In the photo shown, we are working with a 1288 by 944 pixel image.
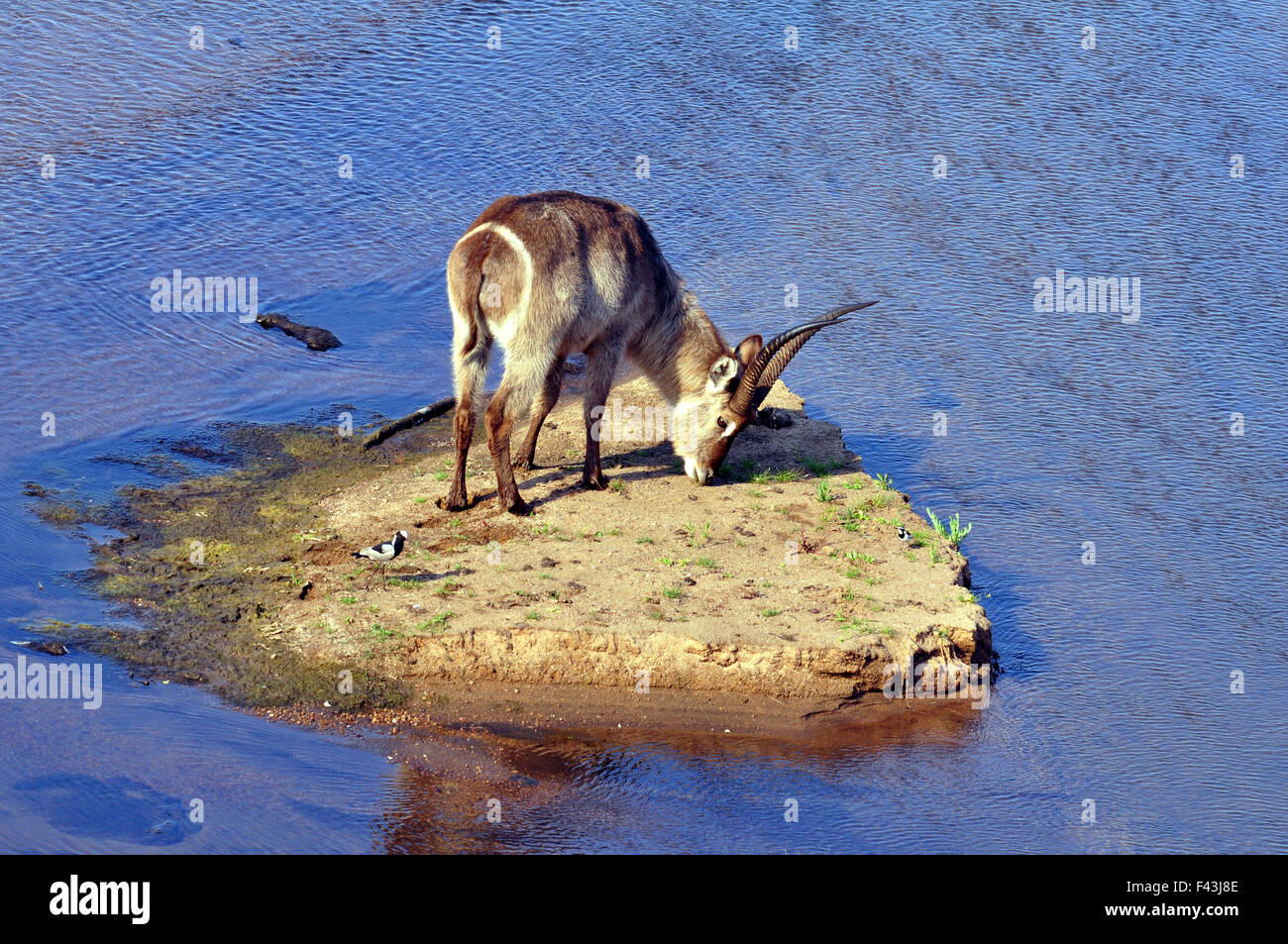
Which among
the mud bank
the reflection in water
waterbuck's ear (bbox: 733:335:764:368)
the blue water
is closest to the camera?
the reflection in water

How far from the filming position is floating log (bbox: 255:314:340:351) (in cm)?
1030

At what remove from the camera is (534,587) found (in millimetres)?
7312

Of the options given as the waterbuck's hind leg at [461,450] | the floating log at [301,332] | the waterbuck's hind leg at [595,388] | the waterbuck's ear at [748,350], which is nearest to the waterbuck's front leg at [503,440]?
the waterbuck's hind leg at [461,450]

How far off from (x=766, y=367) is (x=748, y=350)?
223 millimetres

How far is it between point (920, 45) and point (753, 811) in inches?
487

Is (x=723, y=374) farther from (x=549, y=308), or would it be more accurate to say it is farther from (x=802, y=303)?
(x=802, y=303)

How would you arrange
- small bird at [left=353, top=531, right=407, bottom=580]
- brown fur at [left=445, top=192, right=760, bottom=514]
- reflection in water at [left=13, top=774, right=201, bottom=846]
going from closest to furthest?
reflection in water at [left=13, top=774, right=201, bottom=846] < small bird at [left=353, top=531, right=407, bottom=580] < brown fur at [left=445, top=192, right=760, bottom=514]

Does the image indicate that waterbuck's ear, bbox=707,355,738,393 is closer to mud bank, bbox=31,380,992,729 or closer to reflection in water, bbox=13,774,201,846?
mud bank, bbox=31,380,992,729

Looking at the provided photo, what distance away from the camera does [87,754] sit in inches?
239

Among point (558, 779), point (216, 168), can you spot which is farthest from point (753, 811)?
point (216, 168)

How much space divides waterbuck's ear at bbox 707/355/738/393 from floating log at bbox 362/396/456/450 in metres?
1.93

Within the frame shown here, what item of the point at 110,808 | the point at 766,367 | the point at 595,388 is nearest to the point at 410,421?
the point at 595,388

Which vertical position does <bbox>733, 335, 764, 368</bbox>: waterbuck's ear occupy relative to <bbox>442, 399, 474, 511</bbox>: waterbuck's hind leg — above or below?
above

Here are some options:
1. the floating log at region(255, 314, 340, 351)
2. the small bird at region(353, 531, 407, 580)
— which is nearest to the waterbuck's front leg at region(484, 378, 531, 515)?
the small bird at region(353, 531, 407, 580)
